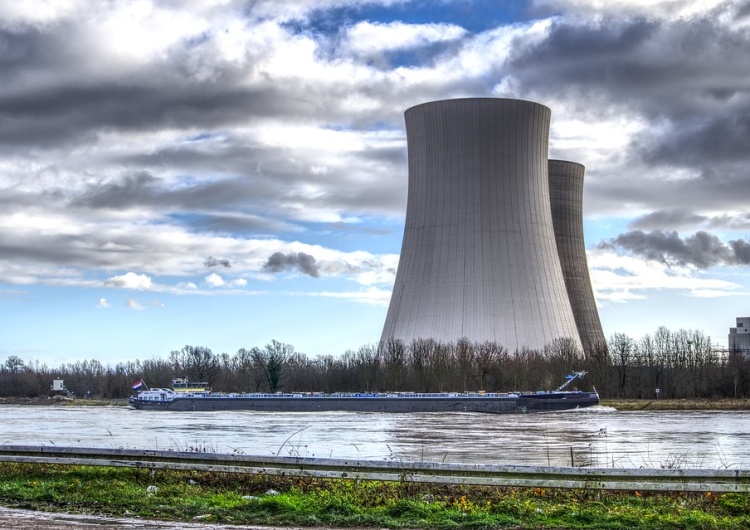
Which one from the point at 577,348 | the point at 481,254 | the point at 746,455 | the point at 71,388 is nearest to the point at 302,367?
the point at 71,388

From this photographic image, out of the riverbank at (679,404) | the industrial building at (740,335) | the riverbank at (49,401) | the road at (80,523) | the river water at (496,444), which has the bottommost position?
the riverbank at (49,401)

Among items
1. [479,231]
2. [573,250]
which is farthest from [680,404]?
[479,231]

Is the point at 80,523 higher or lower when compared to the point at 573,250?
lower

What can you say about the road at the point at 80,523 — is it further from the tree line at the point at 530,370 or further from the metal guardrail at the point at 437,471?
the tree line at the point at 530,370

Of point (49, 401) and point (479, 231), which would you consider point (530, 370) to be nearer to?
point (479, 231)

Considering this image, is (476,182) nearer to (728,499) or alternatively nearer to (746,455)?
(746,455)

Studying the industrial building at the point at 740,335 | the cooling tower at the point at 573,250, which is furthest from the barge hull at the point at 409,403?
the industrial building at the point at 740,335
